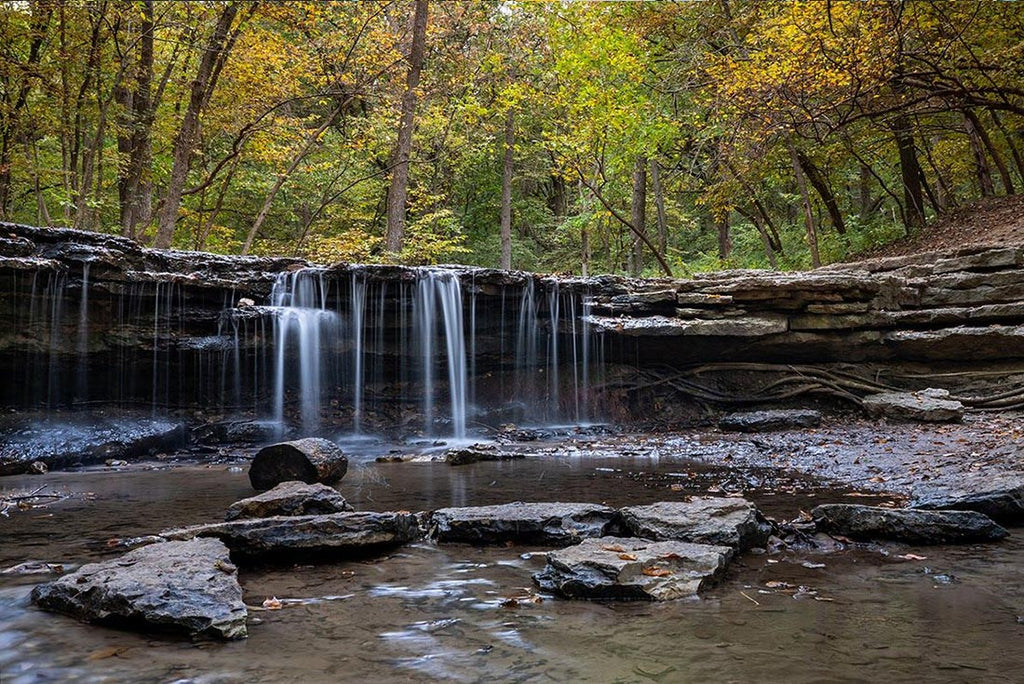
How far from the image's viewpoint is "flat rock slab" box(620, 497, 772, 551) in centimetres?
434

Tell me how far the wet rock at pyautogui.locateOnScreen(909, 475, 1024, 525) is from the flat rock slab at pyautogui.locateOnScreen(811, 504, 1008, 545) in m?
0.40

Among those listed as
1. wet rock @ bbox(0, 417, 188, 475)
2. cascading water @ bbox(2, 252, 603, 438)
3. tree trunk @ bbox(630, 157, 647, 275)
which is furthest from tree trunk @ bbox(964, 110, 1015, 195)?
wet rock @ bbox(0, 417, 188, 475)

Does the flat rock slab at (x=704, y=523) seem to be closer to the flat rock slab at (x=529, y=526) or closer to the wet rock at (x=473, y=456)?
the flat rock slab at (x=529, y=526)

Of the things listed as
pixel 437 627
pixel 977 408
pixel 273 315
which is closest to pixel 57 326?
pixel 273 315

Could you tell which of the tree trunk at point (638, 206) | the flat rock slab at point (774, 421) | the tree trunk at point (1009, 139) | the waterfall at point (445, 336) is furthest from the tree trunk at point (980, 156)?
the waterfall at point (445, 336)

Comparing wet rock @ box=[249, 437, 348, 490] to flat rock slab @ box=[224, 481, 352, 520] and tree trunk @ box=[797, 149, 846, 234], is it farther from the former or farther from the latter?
tree trunk @ box=[797, 149, 846, 234]

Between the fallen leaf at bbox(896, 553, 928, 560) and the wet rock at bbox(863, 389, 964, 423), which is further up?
the wet rock at bbox(863, 389, 964, 423)

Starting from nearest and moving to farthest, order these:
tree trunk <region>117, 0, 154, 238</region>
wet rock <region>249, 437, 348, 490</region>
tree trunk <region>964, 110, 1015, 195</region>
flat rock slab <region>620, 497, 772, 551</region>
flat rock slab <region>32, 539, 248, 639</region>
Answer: flat rock slab <region>32, 539, 248, 639</region>, flat rock slab <region>620, 497, 772, 551</region>, wet rock <region>249, 437, 348, 490</region>, tree trunk <region>117, 0, 154, 238</region>, tree trunk <region>964, 110, 1015, 195</region>

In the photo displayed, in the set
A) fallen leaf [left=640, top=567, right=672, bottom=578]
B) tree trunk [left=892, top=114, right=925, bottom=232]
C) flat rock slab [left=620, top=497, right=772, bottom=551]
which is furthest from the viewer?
tree trunk [left=892, top=114, right=925, bottom=232]

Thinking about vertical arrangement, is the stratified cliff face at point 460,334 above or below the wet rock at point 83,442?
above

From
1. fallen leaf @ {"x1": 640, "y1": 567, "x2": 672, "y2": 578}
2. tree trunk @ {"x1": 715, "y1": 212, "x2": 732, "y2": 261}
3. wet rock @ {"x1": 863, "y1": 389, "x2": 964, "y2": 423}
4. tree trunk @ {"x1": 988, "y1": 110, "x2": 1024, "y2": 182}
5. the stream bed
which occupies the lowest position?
the stream bed

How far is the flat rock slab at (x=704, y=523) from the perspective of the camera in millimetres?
4340

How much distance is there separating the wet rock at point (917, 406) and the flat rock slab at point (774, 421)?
1.11 meters

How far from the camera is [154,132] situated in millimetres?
16531
